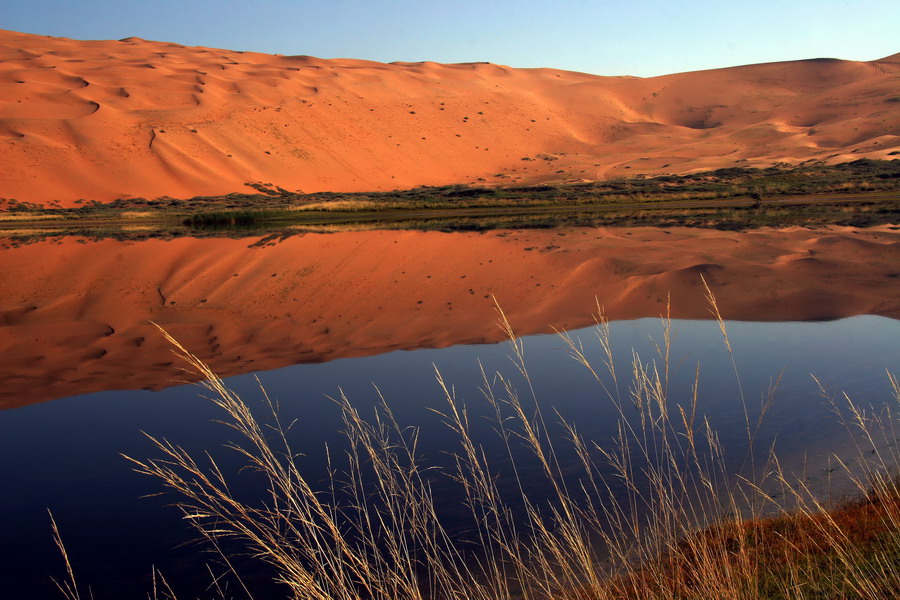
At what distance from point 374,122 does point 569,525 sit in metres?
65.7

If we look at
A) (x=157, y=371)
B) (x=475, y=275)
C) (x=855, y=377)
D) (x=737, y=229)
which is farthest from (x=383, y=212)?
(x=855, y=377)

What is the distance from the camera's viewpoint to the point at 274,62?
89.3 metres

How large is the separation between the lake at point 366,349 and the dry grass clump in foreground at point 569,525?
32 centimetres

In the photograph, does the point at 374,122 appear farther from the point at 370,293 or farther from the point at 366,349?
the point at 366,349

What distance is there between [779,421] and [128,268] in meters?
18.3

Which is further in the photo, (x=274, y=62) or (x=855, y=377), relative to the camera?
(x=274, y=62)

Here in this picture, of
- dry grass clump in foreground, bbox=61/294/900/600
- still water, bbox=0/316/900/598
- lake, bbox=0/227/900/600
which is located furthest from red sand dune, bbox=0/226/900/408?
dry grass clump in foreground, bbox=61/294/900/600

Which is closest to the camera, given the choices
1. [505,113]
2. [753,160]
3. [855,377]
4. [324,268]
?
[855,377]

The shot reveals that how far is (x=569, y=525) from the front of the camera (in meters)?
3.91

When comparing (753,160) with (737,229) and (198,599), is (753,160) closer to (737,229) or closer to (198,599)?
(737,229)

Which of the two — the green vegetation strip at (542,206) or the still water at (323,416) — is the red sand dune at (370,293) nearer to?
the still water at (323,416)

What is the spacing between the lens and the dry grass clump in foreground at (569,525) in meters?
3.12

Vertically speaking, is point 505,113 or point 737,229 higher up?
point 505,113

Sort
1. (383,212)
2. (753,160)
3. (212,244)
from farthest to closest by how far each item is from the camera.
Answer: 1. (753,160)
2. (383,212)
3. (212,244)
